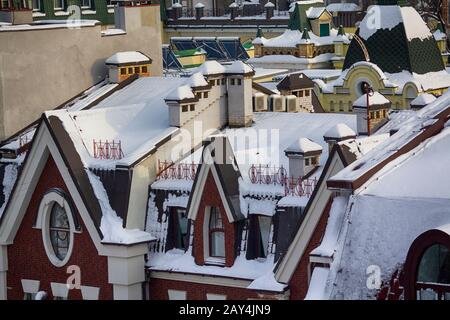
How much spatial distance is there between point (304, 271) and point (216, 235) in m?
3.50

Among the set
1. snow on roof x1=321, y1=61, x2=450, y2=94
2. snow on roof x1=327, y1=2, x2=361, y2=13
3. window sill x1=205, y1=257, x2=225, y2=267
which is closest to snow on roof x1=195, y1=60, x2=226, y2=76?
window sill x1=205, y1=257, x2=225, y2=267

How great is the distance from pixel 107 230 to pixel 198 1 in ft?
279

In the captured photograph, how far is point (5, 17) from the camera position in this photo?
49.9 m

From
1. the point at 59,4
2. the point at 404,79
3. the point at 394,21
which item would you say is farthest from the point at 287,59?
the point at 59,4

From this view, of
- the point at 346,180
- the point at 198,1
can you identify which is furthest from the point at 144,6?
the point at 198,1

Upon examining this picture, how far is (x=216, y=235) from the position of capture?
36.8 meters

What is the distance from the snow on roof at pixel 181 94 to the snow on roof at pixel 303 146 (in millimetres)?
4208

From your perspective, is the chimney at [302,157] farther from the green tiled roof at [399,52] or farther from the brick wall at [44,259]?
the green tiled roof at [399,52]

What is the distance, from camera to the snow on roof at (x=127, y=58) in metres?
45.8

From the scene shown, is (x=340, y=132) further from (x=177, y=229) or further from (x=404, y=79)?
(x=404, y=79)

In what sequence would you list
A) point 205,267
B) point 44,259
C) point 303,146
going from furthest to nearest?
point 44,259 → point 205,267 → point 303,146

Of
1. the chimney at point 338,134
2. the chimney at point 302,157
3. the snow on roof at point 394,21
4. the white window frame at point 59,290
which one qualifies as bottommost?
the white window frame at point 59,290

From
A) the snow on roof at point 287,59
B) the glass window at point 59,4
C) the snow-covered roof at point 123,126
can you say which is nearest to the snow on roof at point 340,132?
the snow-covered roof at point 123,126

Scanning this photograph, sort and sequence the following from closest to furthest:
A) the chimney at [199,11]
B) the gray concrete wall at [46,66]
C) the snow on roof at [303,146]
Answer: the snow on roof at [303,146], the gray concrete wall at [46,66], the chimney at [199,11]
